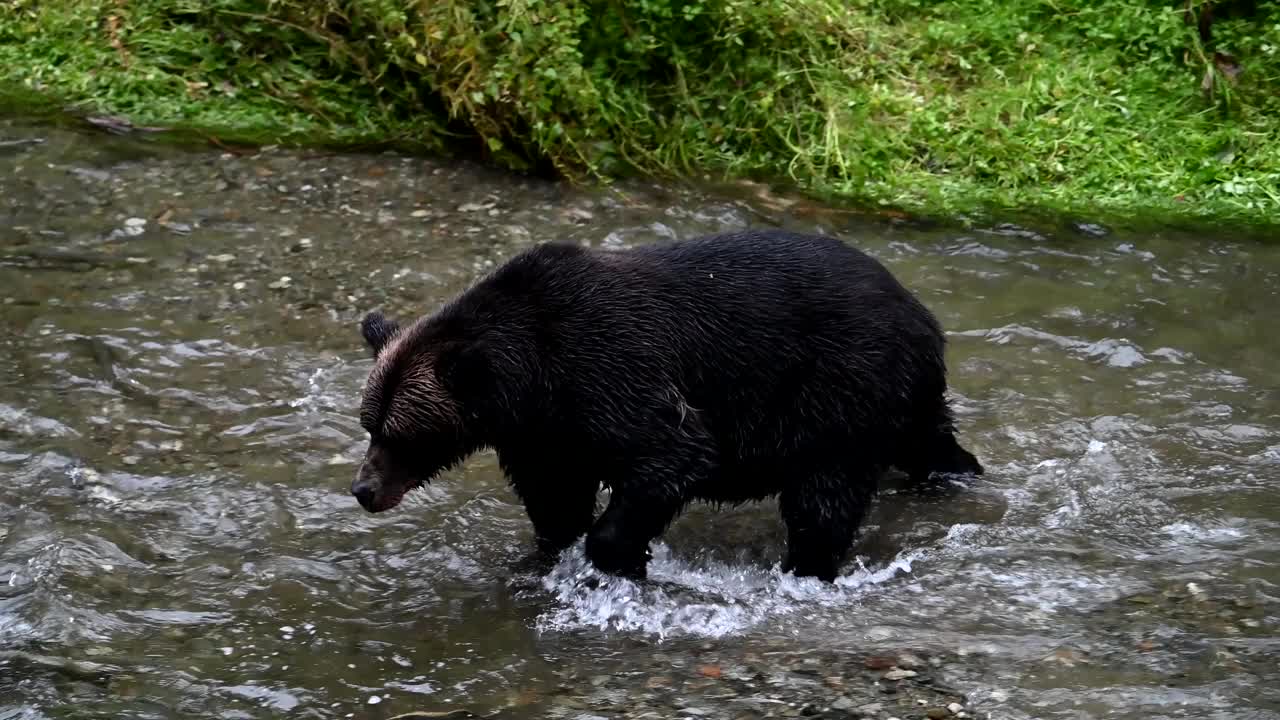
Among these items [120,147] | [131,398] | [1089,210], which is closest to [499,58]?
[120,147]

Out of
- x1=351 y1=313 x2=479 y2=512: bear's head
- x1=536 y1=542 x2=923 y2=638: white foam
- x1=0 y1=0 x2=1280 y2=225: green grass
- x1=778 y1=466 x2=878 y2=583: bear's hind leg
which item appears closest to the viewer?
x1=351 y1=313 x2=479 y2=512: bear's head

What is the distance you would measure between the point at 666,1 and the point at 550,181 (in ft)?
5.10

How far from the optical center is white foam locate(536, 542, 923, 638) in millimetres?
5848

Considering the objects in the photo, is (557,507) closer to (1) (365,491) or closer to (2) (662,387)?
(2) (662,387)

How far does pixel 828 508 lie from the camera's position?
5969 mm

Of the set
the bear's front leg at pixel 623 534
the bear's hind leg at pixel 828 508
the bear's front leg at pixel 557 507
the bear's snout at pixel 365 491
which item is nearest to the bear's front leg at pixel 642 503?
the bear's front leg at pixel 623 534

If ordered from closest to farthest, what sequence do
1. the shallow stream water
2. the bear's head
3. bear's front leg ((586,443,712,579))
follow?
the shallow stream water → the bear's head → bear's front leg ((586,443,712,579))

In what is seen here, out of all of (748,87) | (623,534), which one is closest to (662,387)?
(623,534)

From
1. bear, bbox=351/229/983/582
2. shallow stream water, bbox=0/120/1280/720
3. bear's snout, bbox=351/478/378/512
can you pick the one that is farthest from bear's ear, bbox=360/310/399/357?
shallow stream water, bbox=0/120/1280/720

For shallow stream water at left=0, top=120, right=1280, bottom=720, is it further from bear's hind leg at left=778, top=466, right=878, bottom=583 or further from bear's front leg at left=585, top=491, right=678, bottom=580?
bear's hind leg at left=778, top=466, right=878, bottom=583

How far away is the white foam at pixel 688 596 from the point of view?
585 cm

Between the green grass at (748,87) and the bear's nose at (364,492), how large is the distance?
15.0 feet

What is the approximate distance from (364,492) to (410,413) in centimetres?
36

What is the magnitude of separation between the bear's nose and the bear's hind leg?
1.75 metres
